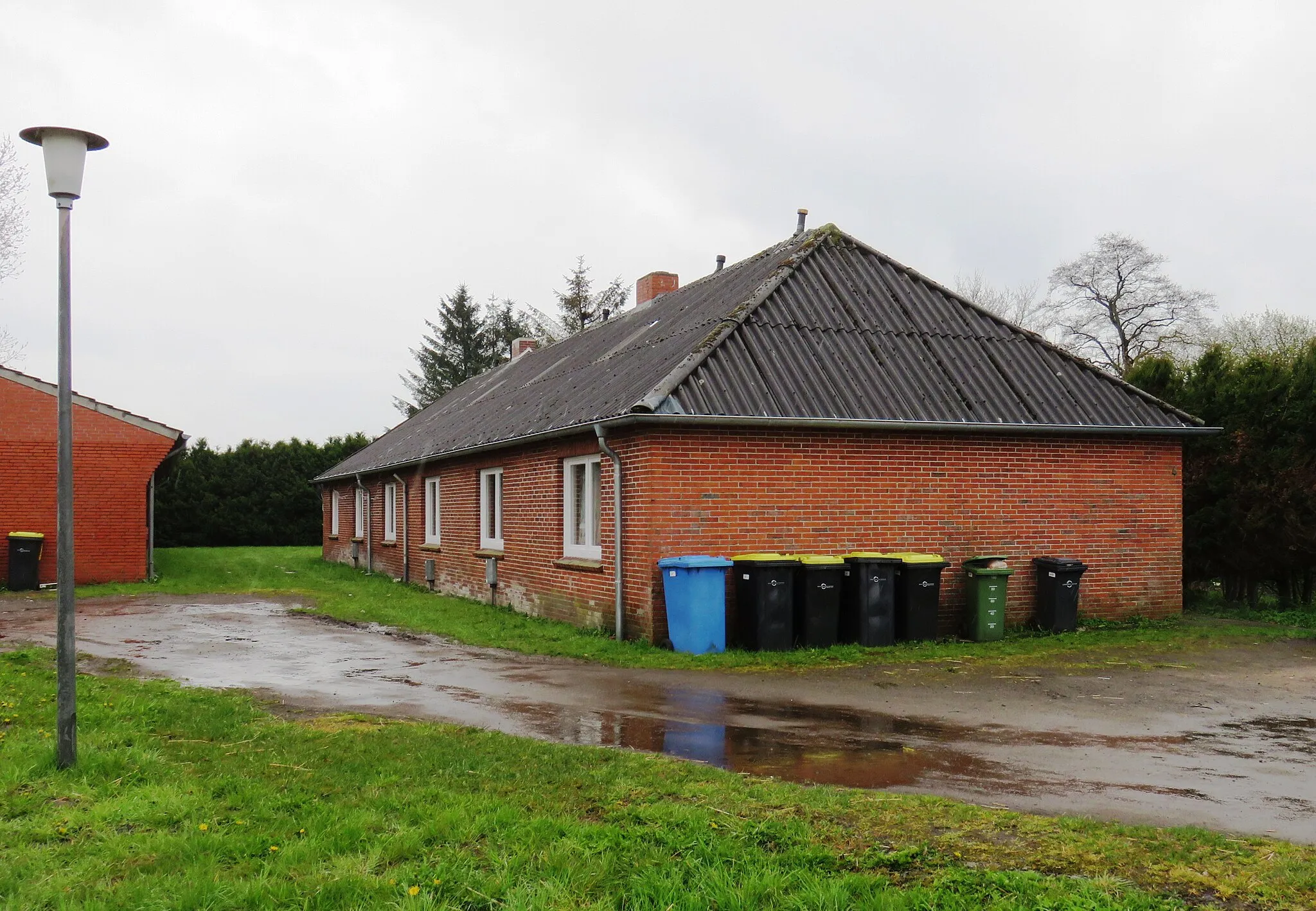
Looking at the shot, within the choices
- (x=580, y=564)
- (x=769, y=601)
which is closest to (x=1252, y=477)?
(x=769, y=601)

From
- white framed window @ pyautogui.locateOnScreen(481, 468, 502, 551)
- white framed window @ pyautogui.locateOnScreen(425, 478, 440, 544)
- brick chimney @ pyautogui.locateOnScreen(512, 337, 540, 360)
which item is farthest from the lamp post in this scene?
brick chimney @ pyautogui.locateOnScreen(512, 337, 540, 360)

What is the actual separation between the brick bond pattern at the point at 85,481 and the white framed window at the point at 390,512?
490 centimetres

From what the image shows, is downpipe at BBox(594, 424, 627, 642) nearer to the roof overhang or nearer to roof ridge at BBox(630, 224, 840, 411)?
the roof overhang

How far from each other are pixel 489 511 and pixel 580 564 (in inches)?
189

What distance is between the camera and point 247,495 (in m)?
38.1

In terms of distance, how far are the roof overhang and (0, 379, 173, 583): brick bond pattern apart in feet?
35.4

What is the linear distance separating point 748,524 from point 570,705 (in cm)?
431

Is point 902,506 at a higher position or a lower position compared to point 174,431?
lower

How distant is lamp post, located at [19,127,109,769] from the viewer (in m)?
6.27

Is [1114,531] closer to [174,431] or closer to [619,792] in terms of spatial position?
[619,792]

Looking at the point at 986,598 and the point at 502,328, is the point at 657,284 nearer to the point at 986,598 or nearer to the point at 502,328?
the point at 986,598

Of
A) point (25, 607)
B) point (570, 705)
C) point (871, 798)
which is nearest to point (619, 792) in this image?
point (871, 798)

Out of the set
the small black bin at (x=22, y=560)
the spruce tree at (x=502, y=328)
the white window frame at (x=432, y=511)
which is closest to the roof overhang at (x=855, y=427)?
the white window frame at (x=432, y=511)

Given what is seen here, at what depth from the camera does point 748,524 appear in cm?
1255
